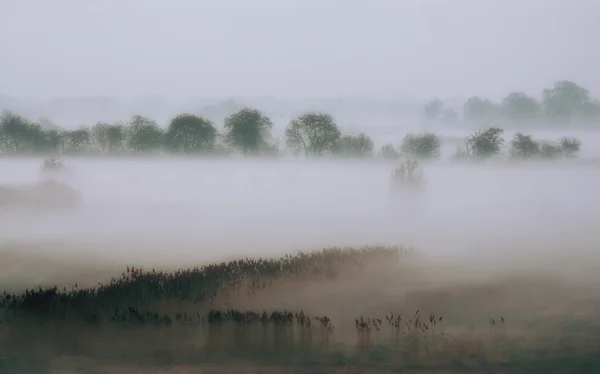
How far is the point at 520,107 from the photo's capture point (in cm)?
476

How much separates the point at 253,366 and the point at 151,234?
137cm

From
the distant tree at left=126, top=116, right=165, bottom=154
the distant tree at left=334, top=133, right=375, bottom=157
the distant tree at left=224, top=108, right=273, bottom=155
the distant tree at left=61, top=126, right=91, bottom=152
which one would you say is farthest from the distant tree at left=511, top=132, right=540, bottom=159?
the distant tree at left=61, top=126, right=91, bottom=152

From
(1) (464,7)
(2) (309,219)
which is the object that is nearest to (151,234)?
(2) (309,219)

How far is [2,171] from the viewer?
4707mm

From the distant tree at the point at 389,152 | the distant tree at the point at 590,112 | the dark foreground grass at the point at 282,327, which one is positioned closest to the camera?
the dark foreground grass at the point at 282,327

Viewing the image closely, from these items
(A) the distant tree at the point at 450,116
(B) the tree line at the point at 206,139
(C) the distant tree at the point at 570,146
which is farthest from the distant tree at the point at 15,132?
(C) the distant tree at the point at 570,146

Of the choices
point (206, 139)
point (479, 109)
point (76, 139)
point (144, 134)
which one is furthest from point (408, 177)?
point (76, 139)

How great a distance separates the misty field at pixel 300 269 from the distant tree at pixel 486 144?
133 mm

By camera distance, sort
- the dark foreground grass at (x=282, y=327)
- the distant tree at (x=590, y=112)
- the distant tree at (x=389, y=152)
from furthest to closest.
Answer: the distant tree at (x=389, y=152)
the distant tree at (x=590, y=112)
the dark foreground grass at (x=282, y=327)

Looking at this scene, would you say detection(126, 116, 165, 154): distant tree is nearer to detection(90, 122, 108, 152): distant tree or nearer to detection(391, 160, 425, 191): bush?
detection(90, 122, 108, 152): distant tree

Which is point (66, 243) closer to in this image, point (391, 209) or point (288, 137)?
point (288, 137)

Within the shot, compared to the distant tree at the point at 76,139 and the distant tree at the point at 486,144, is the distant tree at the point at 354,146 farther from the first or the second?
the distant tree at the point at 76,139

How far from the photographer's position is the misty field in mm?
3887

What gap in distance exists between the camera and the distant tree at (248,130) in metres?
4.80
